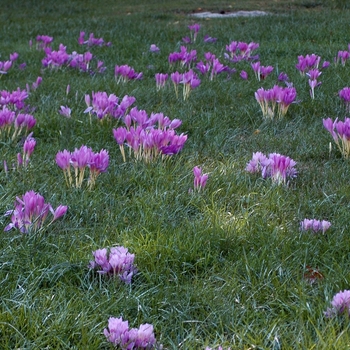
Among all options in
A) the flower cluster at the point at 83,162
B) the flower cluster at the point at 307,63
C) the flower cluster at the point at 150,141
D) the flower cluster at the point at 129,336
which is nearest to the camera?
the flower cluster at the point at 129,336

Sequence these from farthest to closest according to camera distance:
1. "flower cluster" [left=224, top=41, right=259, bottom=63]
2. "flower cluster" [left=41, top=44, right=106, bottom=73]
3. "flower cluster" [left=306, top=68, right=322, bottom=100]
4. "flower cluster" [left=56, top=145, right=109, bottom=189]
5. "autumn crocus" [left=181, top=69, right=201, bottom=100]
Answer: "flower cluster" [left=224, top=41, right=259, bottom=63], "flower cluster" [left=41, top=44, right=106, bottom=73], "autumn crocus" [left=181, top=69, right=201, bottom=100], "flower cluster" [left=306, top=68, right=322, bottom=100], "flower cluster" [left=56, top=145, right=109, bottom=189]

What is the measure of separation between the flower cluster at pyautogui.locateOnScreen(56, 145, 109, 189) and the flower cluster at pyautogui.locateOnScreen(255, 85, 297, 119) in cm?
170

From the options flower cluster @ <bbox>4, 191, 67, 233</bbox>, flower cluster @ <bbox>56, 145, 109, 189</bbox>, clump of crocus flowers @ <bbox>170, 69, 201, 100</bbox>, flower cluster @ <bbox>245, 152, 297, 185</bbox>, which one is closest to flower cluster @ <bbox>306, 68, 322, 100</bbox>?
clump of crocus flowers @ <bbox>170, 69, 201, 100</bbox>

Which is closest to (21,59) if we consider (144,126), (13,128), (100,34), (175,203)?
(100,34)

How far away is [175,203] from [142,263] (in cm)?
62

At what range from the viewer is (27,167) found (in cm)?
354

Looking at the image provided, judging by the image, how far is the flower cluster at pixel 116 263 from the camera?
2359 mm

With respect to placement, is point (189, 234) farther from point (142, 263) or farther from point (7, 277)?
point (7, 277)

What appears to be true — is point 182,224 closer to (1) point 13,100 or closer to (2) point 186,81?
(1) point 13,100

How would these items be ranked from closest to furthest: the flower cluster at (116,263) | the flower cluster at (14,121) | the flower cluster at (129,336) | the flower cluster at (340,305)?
1. the flower cluster at (129,336)
2. the flower cluster at (340,305)
3. the flower cluster at (116,263)
4. the flower cluster at (14,121)

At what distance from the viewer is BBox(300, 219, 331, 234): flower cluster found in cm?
271

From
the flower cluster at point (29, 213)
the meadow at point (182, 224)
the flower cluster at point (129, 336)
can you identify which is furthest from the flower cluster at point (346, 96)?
the flower cluster at point (129, 336)

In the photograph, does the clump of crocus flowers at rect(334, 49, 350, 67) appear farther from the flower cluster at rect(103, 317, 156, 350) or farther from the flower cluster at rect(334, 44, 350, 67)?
the flower cluster at rect(103, 317, 156, 350)

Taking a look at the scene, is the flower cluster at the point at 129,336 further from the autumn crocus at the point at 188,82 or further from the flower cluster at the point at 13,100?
the autumn crocus at the point at 188,82
